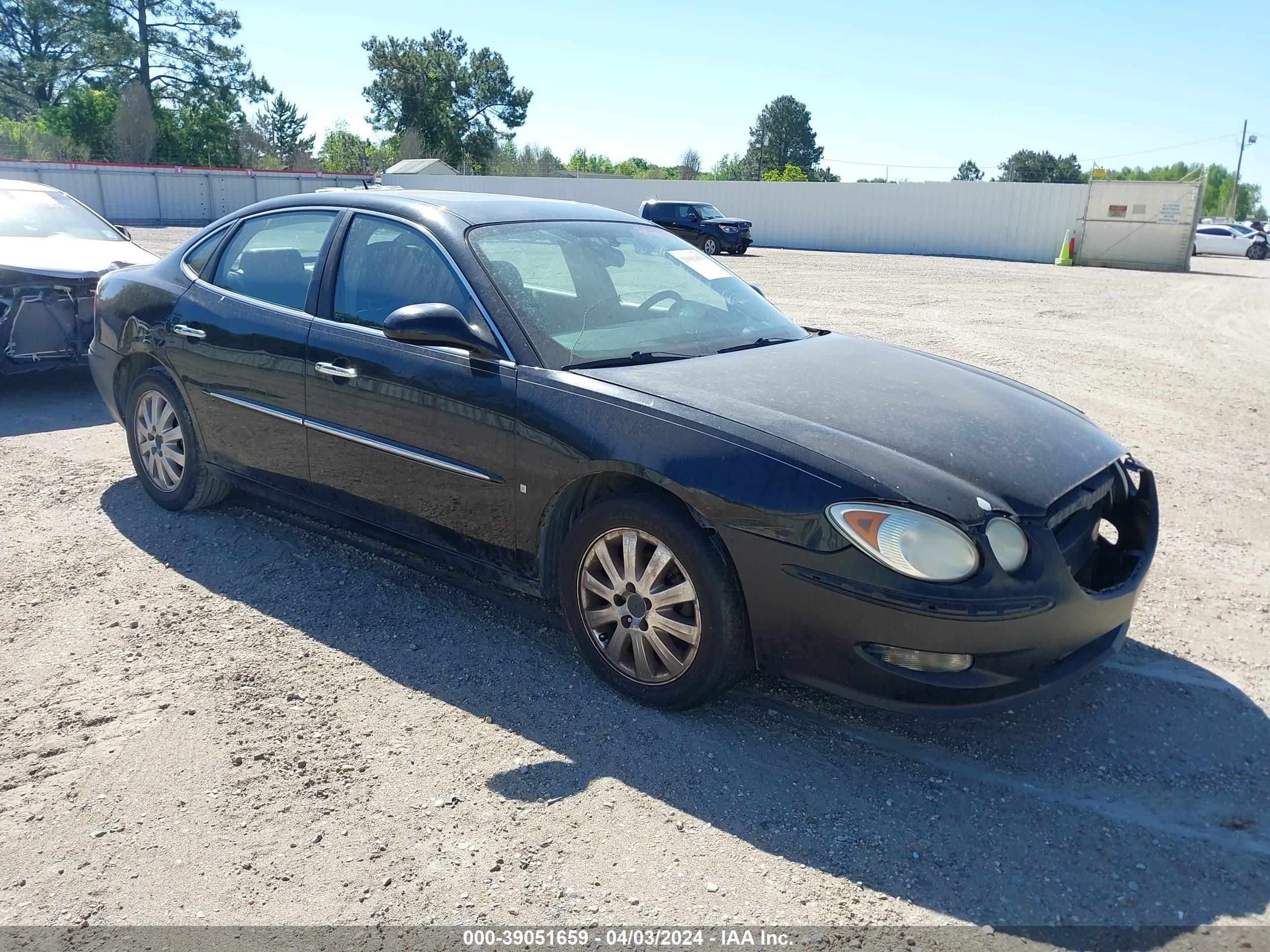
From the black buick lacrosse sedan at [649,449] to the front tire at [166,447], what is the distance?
0.03 meters

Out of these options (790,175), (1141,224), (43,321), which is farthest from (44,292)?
(790,175)

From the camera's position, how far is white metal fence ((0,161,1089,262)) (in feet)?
110

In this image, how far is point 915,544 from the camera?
283cm

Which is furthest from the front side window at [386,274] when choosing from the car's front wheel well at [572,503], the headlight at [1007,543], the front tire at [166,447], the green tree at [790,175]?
the green tree at [790,175]

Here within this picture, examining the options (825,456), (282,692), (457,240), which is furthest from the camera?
(457,240)

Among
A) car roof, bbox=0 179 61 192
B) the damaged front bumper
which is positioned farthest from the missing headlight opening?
car roof, bbox=0 179 61 192

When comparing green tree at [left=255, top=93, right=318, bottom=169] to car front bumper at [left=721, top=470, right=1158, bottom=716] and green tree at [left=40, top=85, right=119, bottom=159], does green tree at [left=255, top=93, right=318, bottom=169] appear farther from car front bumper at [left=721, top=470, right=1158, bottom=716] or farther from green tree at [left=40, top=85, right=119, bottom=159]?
car front bumper at [left=721, top=470, right=1158, bottom=716]

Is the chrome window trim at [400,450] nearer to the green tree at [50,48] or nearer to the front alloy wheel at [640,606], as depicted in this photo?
the front alloy wheel at [640,606]

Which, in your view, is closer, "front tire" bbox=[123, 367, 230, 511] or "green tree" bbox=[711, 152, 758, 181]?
"front tire" bbox=[123, 367, 230, 511]

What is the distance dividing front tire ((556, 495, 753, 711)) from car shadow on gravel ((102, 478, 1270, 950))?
0.16 m

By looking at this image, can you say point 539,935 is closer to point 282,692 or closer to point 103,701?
point 282,692

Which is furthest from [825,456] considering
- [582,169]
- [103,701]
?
[582,169]

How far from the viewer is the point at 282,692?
3488 millimetres

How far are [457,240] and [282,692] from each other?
1847mm
